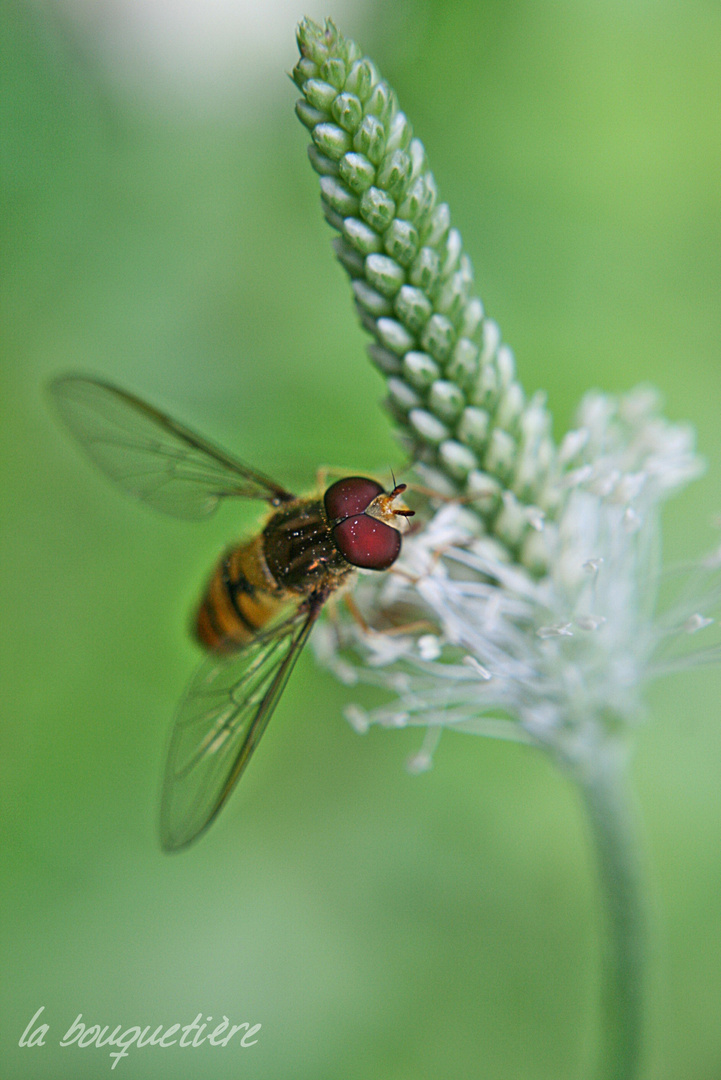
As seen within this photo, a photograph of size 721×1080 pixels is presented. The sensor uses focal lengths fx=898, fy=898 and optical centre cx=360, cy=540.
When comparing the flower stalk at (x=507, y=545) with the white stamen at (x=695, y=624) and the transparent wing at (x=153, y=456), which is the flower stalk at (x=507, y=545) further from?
the transparent wing at (x=153, y=456)

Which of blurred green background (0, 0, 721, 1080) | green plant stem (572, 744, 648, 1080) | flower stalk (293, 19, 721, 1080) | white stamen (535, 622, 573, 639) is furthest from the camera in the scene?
blurred green background (0, 0, 721, 1080)

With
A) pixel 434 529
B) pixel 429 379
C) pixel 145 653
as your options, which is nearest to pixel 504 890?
pixel 145 653

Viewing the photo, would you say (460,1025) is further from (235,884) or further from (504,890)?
(235,884)

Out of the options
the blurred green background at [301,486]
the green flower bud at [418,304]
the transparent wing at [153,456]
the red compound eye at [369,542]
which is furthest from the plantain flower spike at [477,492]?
the blurred green background at [301,486]

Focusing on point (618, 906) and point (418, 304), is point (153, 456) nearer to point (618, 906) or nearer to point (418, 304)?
point (418, 304)

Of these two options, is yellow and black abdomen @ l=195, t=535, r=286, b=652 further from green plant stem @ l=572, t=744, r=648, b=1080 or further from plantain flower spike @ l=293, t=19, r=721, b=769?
green plant stem @ l=572, t=744, r=648, b=1080

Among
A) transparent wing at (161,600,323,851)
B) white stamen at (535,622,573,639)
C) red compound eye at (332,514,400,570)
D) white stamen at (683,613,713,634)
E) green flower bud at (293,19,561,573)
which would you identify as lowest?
transparent wing at (161,600,323,851)

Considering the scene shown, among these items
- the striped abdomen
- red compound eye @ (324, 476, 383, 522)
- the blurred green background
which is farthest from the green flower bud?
the blurred green background
